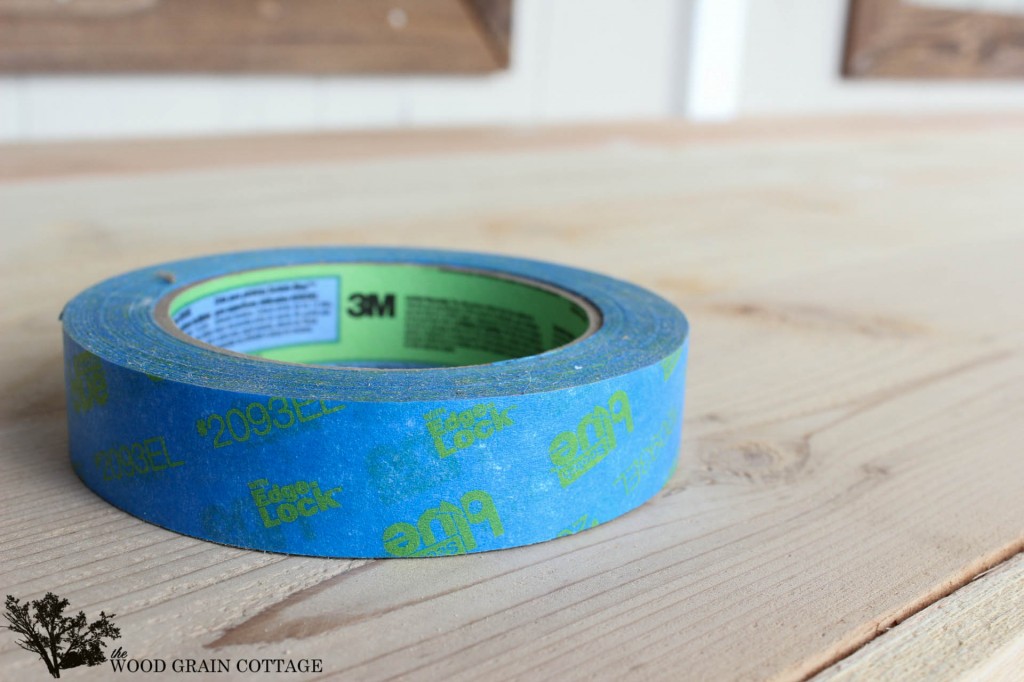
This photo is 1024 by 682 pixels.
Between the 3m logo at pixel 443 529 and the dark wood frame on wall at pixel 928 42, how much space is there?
112 inches

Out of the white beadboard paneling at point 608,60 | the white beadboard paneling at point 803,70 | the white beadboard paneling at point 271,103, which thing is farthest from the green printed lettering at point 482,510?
the white beadboard paneling at point 803,70

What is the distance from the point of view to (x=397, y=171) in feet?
5.34

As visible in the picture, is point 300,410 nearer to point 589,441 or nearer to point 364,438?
point 364,438

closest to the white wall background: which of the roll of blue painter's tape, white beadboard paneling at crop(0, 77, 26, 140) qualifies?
white beadboard paneling at crop(0, 77, 26, 140)

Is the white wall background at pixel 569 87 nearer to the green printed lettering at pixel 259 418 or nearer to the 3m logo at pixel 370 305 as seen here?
the 3m logo at pixel 370 305

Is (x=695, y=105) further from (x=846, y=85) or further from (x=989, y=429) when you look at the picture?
(x=989, y=429)

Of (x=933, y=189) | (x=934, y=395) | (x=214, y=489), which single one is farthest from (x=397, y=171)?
(x=214, y=489)

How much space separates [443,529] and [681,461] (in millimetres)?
191

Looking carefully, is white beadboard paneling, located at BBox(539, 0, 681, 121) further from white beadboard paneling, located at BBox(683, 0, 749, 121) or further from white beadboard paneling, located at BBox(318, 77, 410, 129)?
white beadboard paneling, located at BBox(318, 77, 410, 129)

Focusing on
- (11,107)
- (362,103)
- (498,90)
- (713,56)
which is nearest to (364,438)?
(11,107)

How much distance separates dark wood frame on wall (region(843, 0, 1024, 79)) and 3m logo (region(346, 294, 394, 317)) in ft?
8.53

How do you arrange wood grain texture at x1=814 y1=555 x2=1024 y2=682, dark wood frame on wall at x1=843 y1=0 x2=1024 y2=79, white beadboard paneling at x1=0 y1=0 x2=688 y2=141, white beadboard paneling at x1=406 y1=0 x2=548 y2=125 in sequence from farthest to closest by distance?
dark wood frame on wall at x1=843 y1=0 x2=1024 y2=79 → white beadboard paneling at x1=406 y1=0 x2=548 y2=125 → white beadboard paneling at x1=0 y1=0 x2=688 y2=141 → wood grain texture at x1=814 y1=555 x2=1024 y2=682

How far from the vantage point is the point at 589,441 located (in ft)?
1.62

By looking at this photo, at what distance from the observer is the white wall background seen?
1828 millimetres
